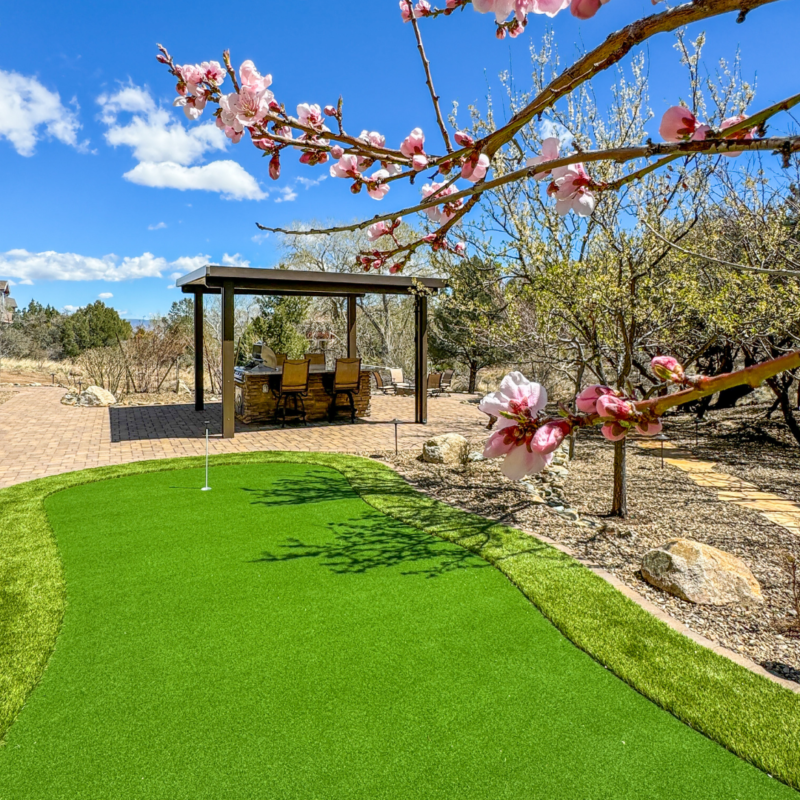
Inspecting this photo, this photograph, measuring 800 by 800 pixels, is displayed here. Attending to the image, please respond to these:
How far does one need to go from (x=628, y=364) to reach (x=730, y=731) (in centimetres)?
335

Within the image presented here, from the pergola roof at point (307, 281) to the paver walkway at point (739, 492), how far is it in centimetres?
449

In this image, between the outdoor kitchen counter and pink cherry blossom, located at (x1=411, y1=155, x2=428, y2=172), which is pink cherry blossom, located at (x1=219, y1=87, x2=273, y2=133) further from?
the outdoor kitchen counter

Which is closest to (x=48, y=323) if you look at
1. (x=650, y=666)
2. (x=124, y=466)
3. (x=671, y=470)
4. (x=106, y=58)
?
(x=106, y=58)

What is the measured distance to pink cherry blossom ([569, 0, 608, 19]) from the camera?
2.50 feet

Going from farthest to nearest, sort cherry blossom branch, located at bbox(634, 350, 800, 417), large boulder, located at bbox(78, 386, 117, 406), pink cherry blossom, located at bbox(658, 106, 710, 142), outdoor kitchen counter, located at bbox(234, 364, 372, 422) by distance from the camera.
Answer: large boulder, located at bbox(78, 386, 117, 406)
outdoor kitchen counter, located at bbox(234, 364, 372, 422)
pink cherry blossom, located at bbox(658, 106, 710, 142)
cherry blossom branch, located at bbox(634, 350, 800, 417)

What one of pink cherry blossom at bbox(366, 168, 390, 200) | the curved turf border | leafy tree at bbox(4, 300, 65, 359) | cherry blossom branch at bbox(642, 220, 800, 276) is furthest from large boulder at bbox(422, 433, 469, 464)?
leafy tree at bbox(4, 300, 65, 359)

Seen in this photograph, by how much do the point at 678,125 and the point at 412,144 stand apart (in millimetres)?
662

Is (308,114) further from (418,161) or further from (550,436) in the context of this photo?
(550,436)

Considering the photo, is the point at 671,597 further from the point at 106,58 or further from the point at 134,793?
the point at 106,58

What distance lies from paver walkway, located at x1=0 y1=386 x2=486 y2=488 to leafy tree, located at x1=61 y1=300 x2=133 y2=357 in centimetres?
1734

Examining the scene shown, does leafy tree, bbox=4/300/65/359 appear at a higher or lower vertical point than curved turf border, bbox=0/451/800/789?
higher

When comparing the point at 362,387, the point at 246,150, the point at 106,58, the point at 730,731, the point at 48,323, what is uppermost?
the point at 106,58

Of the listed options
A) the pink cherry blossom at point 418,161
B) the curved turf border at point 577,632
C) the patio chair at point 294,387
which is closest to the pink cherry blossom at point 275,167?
the pink cherry blossom at point 418,161

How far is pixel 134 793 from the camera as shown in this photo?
6.26ft
